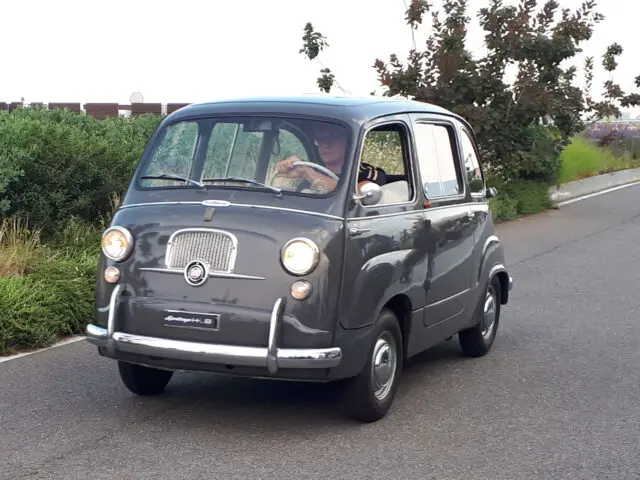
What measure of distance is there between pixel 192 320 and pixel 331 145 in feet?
4.48

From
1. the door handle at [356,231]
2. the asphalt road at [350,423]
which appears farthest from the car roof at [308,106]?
the asphalt road at [350,423]

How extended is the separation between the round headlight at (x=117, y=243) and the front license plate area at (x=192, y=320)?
18.6 inches

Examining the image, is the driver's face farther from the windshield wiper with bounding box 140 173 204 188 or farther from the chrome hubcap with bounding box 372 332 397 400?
the chrome hubcap with bounding box 372 332 397 400

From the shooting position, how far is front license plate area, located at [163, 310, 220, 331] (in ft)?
19.0

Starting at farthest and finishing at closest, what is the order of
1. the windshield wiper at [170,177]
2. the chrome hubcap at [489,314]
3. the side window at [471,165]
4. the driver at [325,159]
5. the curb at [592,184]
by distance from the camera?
the curb at [592,184]
the chrome hubcap at [489,314]
the side window at [471,165]
the windshield wiper at [170,177]
the driver at [325,159]

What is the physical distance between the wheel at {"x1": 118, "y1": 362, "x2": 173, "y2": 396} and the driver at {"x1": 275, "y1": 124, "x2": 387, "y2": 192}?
59.1 inches

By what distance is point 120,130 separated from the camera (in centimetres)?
1524

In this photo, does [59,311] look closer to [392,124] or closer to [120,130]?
[392,124]

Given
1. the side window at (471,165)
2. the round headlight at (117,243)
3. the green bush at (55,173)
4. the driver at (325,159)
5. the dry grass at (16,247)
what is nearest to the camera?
the round headlight at (117,243)

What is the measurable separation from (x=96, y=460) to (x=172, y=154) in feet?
6.82

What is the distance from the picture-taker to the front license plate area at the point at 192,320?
5797mm

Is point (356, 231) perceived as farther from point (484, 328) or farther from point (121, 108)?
point (121, 108)

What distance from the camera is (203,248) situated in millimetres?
5930

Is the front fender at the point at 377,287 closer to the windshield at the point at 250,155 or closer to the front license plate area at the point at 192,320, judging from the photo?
the windshield at the point at 250,155
